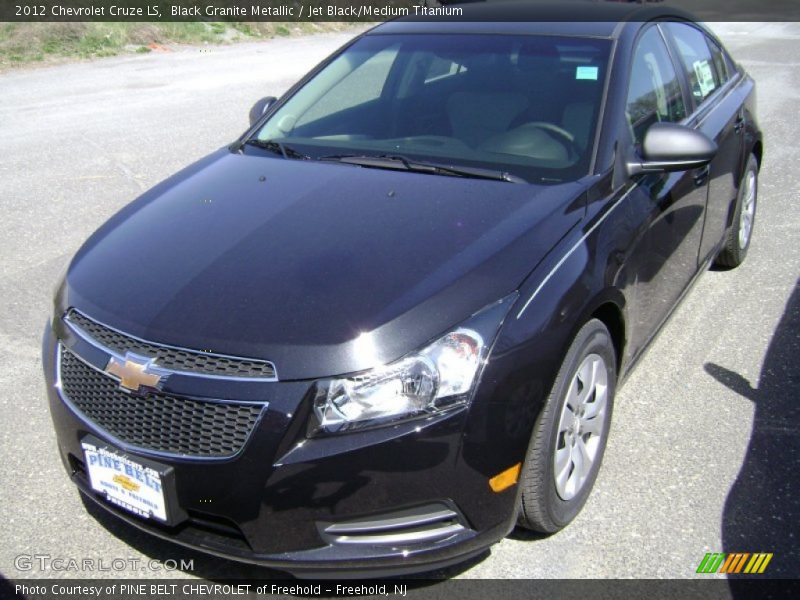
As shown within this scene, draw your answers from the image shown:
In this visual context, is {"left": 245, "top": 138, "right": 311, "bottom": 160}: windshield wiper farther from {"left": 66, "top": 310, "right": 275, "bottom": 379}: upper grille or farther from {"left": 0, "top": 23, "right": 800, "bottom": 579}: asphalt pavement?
{"left": 0, "top": 23, "right": 800, "bottom": 579}: asphalt pavement

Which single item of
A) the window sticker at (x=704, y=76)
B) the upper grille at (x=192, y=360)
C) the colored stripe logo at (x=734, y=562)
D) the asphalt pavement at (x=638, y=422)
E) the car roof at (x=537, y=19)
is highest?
the car roof at (x=537, y=19)

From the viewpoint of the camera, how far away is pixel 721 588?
2760 millimetres

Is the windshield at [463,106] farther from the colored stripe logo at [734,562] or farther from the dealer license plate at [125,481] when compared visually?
the dealer license plate at [125,481]

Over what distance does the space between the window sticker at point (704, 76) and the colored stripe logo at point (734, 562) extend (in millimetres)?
2571

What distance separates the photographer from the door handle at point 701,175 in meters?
3.98

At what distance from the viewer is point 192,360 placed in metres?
2.46

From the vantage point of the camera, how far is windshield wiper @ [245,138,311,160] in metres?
3.71

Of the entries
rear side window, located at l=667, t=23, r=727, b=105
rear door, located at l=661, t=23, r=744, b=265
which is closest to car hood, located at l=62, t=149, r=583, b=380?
rear door, located at l=661, t=23, r=744, b=265

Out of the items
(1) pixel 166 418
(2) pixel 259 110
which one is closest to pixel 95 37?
(2) pixel 259 110

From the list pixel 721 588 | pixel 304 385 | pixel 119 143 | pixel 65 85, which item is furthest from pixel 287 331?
pixel 65 85

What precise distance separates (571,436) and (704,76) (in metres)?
2.66

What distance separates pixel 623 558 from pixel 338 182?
1.75 metres

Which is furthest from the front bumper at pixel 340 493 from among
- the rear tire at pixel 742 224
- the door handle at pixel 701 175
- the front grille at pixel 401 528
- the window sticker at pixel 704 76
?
the rear tire at pixel 742 224

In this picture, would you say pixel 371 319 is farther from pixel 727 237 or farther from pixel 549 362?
pixel 727 237
